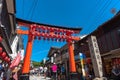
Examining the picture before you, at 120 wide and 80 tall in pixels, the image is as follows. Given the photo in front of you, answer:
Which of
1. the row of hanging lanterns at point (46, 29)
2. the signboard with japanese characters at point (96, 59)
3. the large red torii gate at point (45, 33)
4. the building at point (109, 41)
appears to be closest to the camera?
the building at point (109, 41)

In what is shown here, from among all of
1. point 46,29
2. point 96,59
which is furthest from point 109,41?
point 46,29

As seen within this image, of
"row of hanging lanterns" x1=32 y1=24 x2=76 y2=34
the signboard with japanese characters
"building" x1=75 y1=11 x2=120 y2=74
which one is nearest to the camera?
"building" x1=75 y1=11 x2=120 y2=74

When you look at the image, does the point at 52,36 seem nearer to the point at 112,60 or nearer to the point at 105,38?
the point at 105,38

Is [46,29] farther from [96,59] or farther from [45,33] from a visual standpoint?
[96,59]

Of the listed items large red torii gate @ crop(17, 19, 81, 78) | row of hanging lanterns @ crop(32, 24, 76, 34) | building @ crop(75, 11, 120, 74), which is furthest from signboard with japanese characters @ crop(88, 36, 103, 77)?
row of hanging lanterns @ crop(32, 24, 76, 34)

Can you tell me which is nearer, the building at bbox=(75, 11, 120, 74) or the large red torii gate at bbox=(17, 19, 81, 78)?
the building at bbox=(75, 11, 120, 74)

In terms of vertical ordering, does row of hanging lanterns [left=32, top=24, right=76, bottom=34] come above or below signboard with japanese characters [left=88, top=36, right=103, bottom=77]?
above

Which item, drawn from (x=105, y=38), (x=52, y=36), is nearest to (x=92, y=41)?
(x=105, y=38)

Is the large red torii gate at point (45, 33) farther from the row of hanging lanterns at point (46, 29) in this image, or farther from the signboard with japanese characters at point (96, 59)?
the signboard with japanese characters at point (96, 59)

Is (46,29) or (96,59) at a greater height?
(46,29)

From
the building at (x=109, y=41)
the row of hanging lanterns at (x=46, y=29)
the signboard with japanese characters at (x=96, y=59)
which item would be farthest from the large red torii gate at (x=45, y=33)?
the signboard with japanese characters at (x=96, y=59)

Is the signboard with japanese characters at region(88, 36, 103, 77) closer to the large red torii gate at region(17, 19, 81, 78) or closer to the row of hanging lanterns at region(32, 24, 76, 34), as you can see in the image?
the large red torii gate at region(17, 19, 81, 78)

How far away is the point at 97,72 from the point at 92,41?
3063 mm

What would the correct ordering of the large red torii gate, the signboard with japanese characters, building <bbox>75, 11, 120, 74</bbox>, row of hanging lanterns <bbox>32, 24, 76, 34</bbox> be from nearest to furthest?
building <bbox>75, 11, 120, 74</bbox> < the signboard with japanese characters < the large red torii gate < row of hanging lanterns <bbox>32, 24, 76, 34</bbox>
